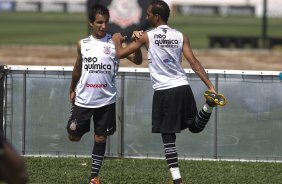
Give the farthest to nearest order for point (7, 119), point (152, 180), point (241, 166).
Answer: point (7, 119) → point (241, 166) → point (152, 180)

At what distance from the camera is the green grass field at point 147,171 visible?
35.1 ft

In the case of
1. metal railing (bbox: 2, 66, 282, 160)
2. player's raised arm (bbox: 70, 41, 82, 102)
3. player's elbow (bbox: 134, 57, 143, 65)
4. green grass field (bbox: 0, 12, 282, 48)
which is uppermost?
player's elbow (bbox: 134, 57, 143, 65)

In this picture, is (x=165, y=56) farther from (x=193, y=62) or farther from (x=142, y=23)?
(x=142, y=23)

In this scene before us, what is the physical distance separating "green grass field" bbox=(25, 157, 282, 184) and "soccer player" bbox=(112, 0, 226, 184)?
3.69 ft

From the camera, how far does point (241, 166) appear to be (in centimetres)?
1209

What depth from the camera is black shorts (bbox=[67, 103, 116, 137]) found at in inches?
391

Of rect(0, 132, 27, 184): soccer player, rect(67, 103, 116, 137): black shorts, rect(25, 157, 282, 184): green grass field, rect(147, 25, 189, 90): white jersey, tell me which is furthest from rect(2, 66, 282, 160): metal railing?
rect(0, 132, 27, 184): soccer player

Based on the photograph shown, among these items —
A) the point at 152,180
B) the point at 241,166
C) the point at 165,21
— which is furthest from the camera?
the point at 241,166

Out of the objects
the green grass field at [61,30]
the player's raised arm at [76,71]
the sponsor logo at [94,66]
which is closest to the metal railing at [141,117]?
the player's raised arm at [76,71]

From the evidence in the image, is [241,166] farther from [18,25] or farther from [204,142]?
[18,25]

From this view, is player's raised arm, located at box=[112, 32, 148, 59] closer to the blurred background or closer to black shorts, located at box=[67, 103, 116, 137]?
black shorts, located at box=[67, 103, 116, 137]

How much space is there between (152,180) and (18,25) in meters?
47.0

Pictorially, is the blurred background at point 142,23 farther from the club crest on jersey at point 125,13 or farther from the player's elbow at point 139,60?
the player's elbow at point 139,60

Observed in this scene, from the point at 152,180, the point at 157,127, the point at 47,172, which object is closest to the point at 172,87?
the point at 157,127
